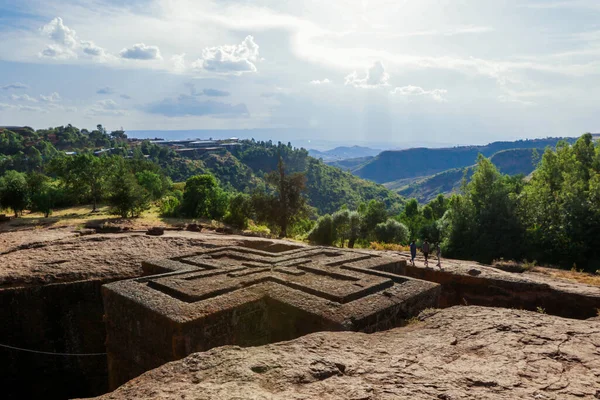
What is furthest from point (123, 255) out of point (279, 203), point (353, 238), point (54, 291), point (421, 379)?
point (353, 238)

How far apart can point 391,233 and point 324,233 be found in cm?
657

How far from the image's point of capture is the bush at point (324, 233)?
107ft

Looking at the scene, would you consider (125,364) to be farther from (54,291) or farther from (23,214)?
(23,214)

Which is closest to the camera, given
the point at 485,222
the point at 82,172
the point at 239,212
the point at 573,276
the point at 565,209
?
the point at 573,276

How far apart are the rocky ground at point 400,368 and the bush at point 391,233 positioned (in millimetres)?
29051

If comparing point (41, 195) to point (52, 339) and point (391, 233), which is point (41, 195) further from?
point (391, 233)

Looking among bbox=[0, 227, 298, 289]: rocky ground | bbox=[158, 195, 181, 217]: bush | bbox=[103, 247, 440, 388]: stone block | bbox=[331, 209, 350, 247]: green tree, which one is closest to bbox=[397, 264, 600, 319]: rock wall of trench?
bbox=[103, 247, 440, 388]: stone block

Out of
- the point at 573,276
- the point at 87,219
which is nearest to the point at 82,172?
the point at 87,219

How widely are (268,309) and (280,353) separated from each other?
306cm

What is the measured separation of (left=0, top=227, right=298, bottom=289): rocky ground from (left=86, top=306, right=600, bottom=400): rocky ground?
30.9ft

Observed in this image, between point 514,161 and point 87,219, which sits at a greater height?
point 514,161

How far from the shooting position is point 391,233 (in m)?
35.1

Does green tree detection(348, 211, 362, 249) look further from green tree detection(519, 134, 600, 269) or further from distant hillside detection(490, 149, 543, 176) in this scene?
distant hillside detection(490, 149, 543, 176)

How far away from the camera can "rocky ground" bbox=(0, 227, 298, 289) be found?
12.3 meters
